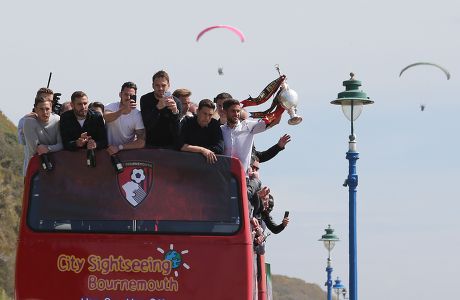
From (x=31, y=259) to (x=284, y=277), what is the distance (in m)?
157

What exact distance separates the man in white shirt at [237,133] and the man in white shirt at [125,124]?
3.71 feet

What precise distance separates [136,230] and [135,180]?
61 cm

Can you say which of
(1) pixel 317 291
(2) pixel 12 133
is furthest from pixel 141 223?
(1) pixel 317 291

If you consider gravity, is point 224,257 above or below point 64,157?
below

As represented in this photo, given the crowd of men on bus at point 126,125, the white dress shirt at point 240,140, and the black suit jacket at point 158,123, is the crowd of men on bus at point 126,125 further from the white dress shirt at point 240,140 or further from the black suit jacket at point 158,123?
the white dress shirt at point 240,140

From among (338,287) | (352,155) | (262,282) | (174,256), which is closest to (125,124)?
(174,256)

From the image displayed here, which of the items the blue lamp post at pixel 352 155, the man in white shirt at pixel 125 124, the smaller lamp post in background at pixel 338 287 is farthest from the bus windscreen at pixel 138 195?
the smaller lamp post in background at pixel 338 287

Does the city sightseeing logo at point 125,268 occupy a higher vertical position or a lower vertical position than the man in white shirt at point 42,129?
lower

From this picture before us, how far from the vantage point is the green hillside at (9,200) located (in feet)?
226

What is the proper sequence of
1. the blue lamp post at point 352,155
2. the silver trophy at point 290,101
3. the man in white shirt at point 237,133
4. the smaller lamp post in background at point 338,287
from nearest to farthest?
the man in white shirt at point 237,133 → the silver trophy at point 290,101 → the blue lamp post at point 352,155 → the smaller lamp post in background at point 338,287

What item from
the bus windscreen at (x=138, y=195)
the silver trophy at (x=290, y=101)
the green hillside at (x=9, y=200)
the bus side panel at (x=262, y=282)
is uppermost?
the green hillside at (x=9, y=200)

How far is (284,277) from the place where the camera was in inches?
6732

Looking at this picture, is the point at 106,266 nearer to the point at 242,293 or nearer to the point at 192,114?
the point at 242,293

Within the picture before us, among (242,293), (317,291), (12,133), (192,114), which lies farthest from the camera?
(317,291)
